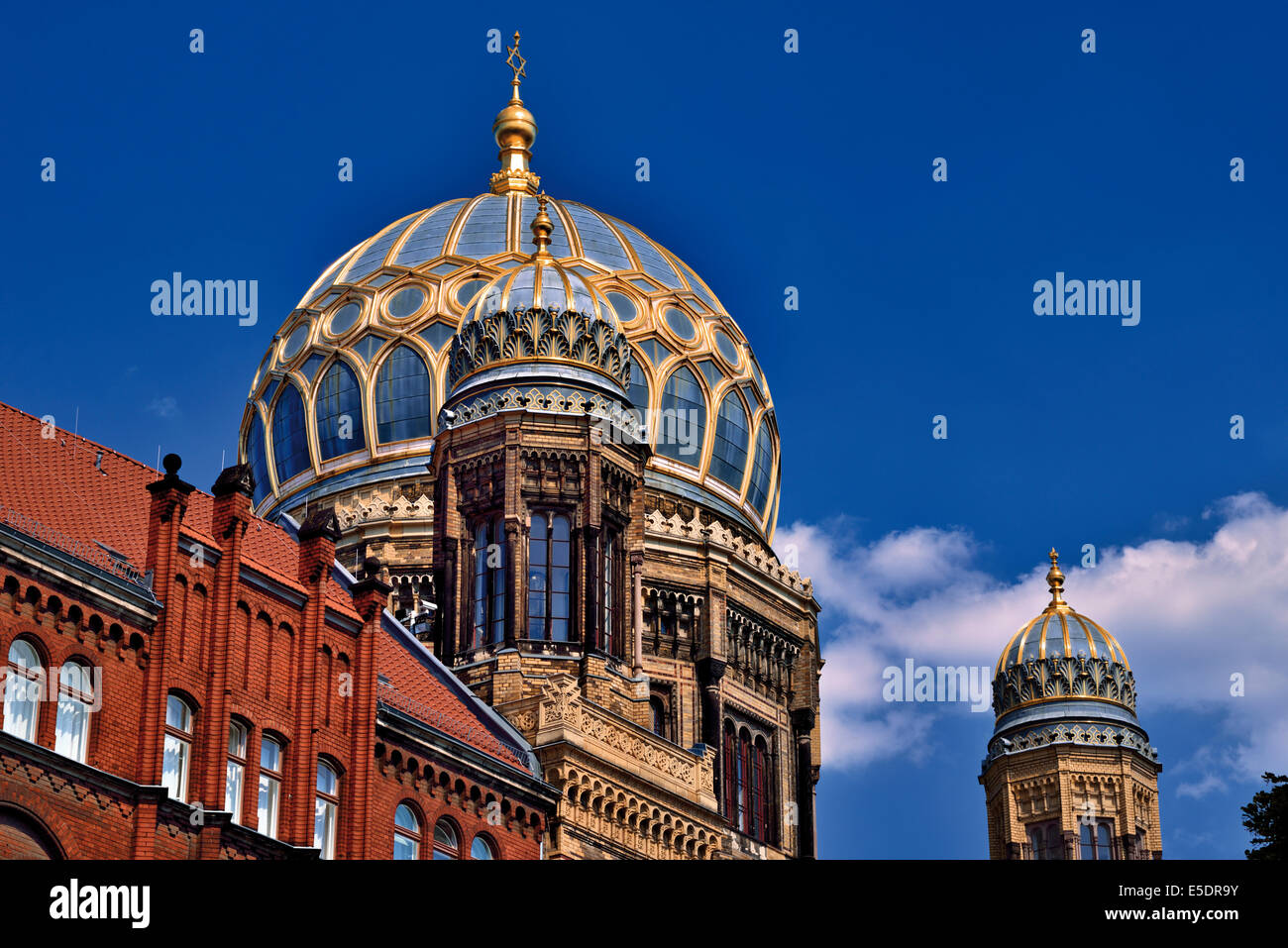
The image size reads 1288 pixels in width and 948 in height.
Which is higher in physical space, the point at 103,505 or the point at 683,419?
the point at 683,419

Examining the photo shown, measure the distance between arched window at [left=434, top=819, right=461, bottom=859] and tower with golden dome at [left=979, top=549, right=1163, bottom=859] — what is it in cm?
3027

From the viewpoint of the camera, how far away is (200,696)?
42500 mm

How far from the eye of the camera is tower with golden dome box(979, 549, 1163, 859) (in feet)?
247

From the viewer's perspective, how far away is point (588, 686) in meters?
56.2

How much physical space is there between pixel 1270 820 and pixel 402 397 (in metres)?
38.6

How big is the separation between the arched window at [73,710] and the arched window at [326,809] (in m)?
6.01

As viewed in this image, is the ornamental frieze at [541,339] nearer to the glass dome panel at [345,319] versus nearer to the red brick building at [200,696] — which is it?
the red brick building at [200,696]

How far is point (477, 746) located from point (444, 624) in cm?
813

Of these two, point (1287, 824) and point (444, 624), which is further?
point (444, 624)

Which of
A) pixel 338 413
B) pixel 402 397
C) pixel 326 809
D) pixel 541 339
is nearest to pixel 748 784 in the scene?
pixel 402 397

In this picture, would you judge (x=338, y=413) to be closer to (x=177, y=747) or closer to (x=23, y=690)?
(x=177, y=747)

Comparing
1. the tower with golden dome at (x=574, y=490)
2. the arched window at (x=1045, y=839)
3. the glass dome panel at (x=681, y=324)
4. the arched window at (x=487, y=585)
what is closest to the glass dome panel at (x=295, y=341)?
the tower with golden dome at (x=574, y=490)
